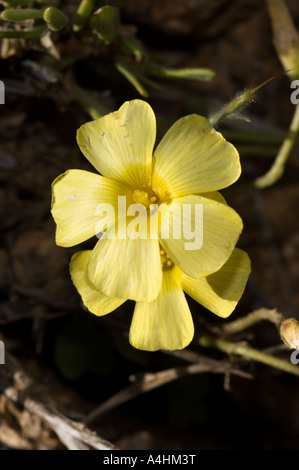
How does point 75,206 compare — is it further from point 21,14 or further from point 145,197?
point 21,14

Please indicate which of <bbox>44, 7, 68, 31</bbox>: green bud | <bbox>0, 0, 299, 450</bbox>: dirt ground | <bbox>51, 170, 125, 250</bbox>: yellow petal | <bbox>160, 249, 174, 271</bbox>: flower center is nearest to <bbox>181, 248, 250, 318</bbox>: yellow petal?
<bbox>160, 249, 174, 271</bbox>: flower center

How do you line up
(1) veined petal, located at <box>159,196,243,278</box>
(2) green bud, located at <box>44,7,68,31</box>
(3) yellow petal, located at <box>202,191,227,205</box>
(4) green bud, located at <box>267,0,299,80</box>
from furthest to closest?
(4) green bud, located at <box>267,0,299,80</box>, (2) green bud, located at <box>44,7,68,31</box>, (3) yellow petal, located at <box>202,191,227,205</box>, (1) veined petal, located at <box>159,196,243,278</box>

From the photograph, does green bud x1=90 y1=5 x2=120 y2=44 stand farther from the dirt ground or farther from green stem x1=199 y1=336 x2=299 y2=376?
green stem x1=199 y1=336 x2=299 y2=376

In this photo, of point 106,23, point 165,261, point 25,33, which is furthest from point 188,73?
point 165,261

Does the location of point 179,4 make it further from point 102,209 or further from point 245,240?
point 102,209

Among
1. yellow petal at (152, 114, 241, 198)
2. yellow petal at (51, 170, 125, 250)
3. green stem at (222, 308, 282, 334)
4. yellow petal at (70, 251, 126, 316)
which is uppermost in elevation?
yellow petal at (152, 114, 241, 198)

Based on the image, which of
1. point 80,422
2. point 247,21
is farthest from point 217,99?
point 80,422
